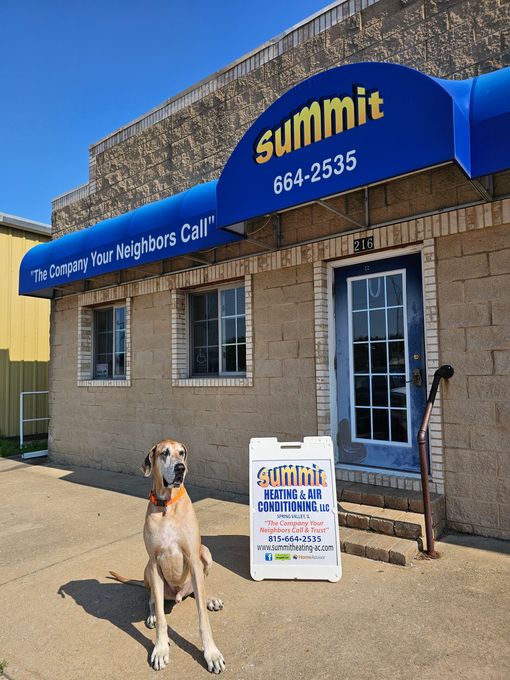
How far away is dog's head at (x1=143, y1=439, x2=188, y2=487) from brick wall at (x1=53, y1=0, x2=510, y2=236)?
457cm

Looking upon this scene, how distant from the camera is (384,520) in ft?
14.4

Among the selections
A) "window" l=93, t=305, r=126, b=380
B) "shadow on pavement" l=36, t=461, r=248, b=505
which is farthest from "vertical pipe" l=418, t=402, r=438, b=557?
"window" l=93, t=305, r=126, b=380

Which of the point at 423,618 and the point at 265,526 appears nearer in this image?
the point at 423,618

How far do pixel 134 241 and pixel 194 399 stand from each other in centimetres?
240

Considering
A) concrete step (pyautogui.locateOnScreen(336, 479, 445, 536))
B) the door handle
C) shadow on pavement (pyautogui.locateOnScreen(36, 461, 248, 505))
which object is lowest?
shadow on pavement (pyautogui.locateOnScreen(36, 461, 248, 505))

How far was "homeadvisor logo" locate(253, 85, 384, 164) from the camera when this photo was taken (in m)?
4.03

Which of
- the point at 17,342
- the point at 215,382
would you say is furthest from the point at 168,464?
the point at 17,342

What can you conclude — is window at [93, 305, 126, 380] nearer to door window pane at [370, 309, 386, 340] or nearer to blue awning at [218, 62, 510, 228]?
blue awning at [218, 62, 510, 228]

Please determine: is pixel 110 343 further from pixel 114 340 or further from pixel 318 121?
pixel 318 121

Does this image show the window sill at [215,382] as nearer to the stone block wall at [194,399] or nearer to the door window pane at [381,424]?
the stone block wall at [194,399]

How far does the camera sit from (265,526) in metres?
3.99

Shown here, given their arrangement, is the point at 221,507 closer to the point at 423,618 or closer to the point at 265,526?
the point at 265,526

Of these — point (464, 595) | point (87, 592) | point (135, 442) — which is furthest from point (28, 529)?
point (464, 595)

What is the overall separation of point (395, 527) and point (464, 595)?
0.94m
